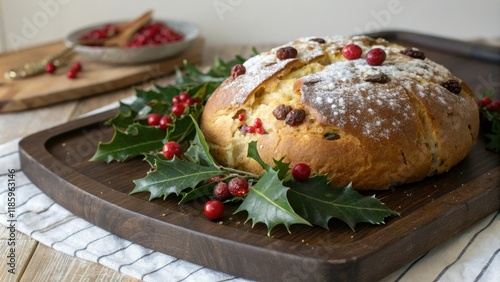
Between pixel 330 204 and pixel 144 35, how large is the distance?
6.38ft

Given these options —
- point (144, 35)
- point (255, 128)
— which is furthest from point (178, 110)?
point (144, 35)

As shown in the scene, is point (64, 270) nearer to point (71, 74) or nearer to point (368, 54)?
point (368, 54)

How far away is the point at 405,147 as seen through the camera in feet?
5.71

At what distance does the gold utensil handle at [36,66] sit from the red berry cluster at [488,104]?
1.89 meters

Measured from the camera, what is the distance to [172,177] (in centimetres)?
174

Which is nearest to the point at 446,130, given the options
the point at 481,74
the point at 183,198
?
the point at 183,198

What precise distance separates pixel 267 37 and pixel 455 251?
245cm

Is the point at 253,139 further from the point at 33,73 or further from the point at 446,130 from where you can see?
the point at 33,73

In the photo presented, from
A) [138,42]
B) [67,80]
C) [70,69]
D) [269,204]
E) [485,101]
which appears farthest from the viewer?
[138,42]

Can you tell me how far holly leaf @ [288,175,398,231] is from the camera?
1.57 m

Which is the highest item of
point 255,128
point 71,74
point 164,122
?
point 255,128

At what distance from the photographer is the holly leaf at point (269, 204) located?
5.00 ft

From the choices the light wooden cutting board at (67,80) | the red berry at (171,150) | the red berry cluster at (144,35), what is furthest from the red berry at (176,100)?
the red berry cluster at (144,35)

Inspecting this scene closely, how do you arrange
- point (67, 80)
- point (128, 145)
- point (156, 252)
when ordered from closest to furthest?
point (156, 252) < point (128, 145) < point (67, 80)
